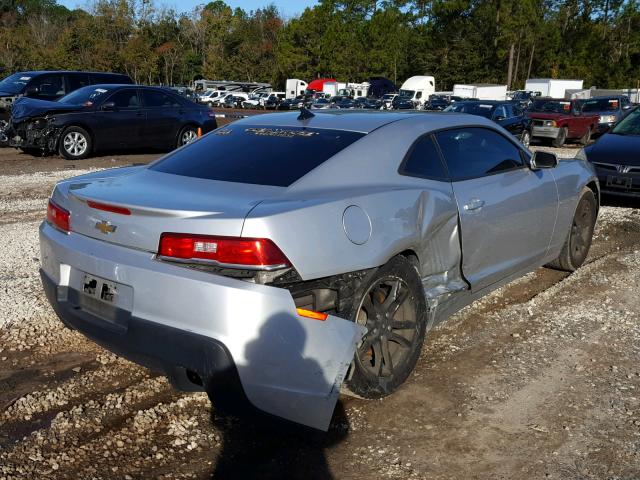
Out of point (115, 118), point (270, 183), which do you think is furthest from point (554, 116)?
point (270, 183)

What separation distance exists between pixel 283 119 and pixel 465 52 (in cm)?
8317

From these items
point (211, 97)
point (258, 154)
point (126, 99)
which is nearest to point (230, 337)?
point (258, 154)

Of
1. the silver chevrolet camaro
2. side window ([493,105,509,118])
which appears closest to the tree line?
side window ([493,105,509,118])

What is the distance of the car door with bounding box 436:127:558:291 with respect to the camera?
14.3 ft

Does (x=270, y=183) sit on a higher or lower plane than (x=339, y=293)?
higher

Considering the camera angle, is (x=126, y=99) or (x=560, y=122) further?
(x=560, y=122)

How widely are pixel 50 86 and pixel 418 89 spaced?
4610 centimetres

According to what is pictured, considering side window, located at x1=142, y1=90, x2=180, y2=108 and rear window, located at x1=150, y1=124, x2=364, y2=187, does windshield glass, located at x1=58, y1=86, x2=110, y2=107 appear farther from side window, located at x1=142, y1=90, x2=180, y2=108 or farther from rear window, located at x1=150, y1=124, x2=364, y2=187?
rear window, located at x1=150, y1=124, x2=364, y2=187

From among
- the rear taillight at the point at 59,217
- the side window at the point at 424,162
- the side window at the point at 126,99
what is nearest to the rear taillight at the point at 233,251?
the rear taillight at the point at 59,217

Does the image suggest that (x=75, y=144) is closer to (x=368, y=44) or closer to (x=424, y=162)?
(x=424, y=162)

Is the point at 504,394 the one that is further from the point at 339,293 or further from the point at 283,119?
the point at 283,119

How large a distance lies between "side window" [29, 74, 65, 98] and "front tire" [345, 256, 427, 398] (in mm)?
14429

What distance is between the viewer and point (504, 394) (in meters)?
3.88

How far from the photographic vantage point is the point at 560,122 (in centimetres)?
2134
